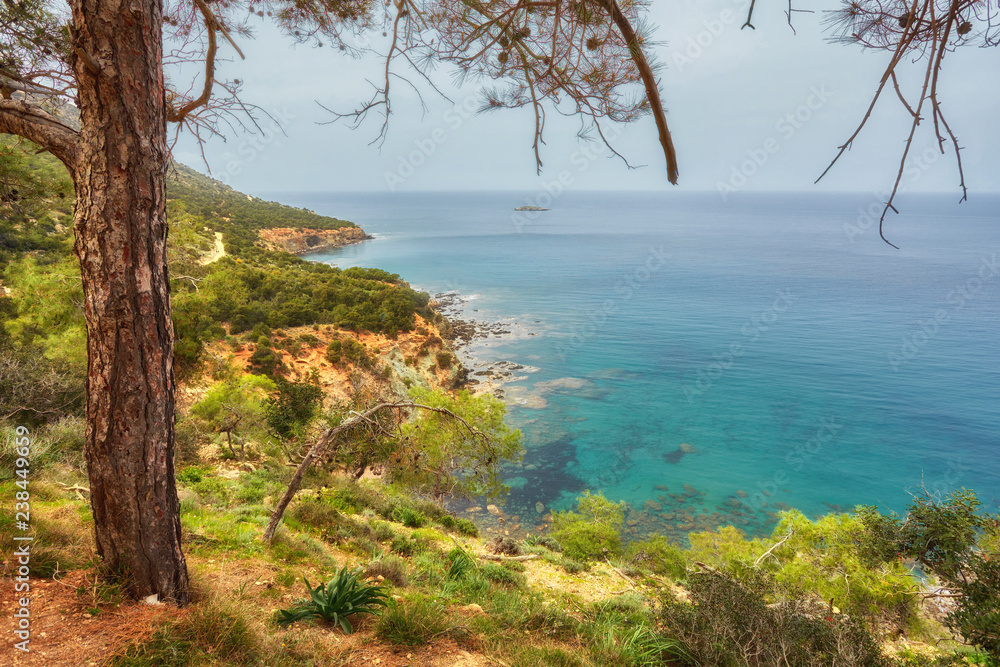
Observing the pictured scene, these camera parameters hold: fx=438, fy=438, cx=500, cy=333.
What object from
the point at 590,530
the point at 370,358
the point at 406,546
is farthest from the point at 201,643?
the point at 370,358

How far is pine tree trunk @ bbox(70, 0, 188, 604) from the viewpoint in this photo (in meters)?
2.84

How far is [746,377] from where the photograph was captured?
35312 mm

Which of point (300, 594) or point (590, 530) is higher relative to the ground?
point (300, 594)

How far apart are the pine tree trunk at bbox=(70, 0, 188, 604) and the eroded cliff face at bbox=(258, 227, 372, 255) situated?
63.3 meters

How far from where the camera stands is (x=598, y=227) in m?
136

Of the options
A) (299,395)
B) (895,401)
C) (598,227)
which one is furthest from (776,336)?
(598,227)

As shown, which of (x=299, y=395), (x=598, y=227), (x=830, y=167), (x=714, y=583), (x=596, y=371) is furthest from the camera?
(x=598, y=227)

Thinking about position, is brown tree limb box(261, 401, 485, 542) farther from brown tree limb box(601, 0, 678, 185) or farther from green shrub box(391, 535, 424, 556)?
brown tree limb box(601, 0, 678, 185)

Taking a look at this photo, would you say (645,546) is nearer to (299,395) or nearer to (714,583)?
(714,583)

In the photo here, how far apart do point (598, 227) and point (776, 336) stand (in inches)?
3894

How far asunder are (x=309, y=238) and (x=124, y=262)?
87935 millimetres

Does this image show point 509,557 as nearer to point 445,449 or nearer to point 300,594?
point 445,449

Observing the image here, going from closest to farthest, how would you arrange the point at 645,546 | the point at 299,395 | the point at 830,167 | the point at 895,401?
the point at 830,167, the point at 299,395, the point at 645,546, the point at 895,401

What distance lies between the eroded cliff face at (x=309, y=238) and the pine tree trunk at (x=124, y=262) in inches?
2492
